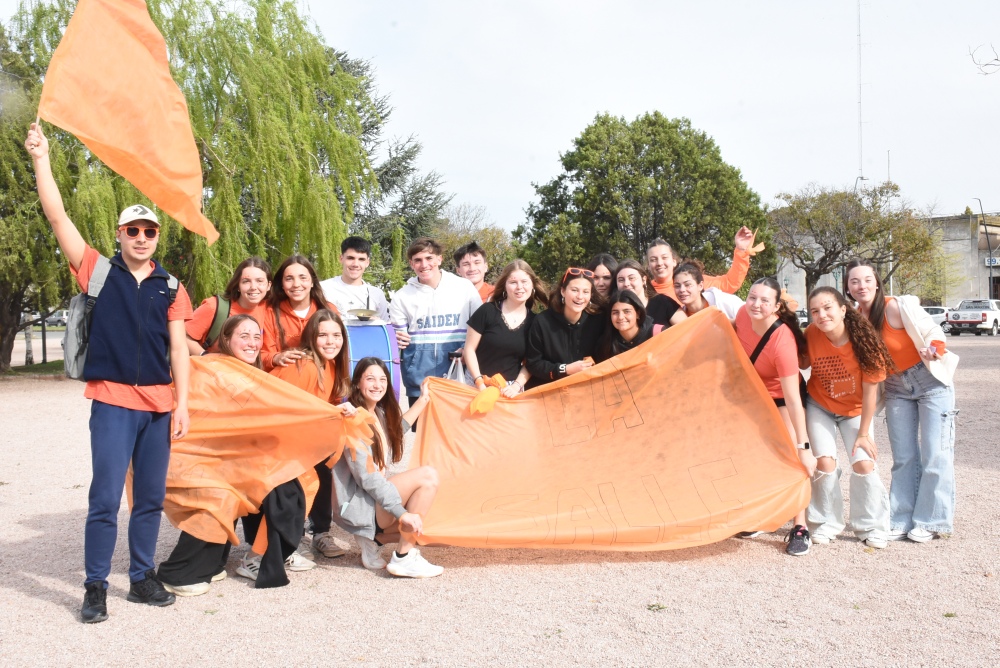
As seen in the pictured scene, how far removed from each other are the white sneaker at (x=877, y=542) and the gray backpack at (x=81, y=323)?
15.3ft

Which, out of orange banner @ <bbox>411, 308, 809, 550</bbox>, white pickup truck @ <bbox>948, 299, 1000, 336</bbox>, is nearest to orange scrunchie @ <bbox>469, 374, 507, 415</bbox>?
orange banner @ <bbox>411, 308, 809, 550</bbox>

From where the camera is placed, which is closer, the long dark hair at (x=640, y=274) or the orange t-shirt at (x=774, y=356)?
the orange t-shirt at (x=774, y=356)

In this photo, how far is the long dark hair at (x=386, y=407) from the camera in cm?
566

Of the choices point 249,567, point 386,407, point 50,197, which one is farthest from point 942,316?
point 50,197

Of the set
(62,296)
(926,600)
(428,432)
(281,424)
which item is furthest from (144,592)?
(62,296)

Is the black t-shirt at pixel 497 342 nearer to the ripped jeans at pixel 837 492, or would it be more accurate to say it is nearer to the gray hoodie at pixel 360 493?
the gray hoodie at pixel 360 493

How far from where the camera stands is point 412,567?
5.34m

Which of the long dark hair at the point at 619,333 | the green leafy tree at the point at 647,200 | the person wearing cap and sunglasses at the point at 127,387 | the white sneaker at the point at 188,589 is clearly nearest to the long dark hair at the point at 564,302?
the long dark hair at the point at 619,333

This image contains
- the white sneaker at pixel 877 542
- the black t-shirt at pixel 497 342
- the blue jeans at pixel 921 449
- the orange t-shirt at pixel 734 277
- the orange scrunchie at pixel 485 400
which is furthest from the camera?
the orange t-shirt at pixel 734 277

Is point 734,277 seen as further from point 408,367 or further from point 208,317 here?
A: point 208,317

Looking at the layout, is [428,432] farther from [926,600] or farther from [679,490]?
[926,600]

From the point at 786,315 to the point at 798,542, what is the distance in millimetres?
1536

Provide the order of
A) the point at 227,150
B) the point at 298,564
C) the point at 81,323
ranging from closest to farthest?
the point at 81,323 → the point at 298,564 → the point at 227,150

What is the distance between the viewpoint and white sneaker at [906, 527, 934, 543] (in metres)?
5.87
